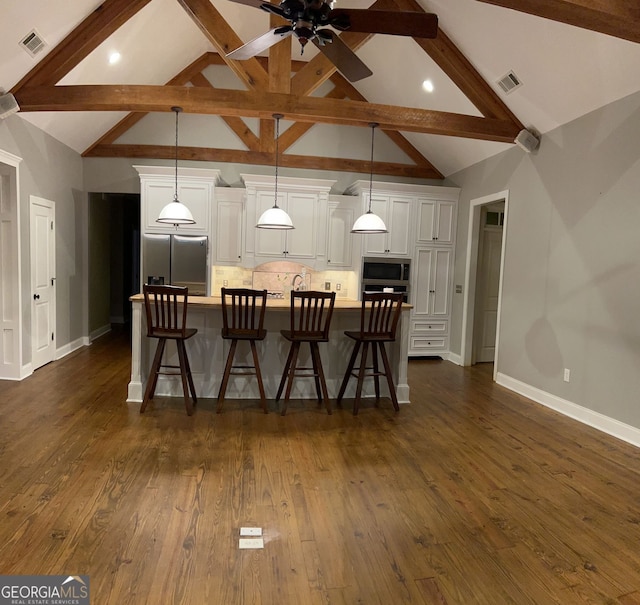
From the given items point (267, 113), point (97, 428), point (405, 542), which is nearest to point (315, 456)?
point (405, 542)

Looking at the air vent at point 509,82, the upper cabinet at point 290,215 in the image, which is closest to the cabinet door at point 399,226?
the upper cabinet at point 290,215

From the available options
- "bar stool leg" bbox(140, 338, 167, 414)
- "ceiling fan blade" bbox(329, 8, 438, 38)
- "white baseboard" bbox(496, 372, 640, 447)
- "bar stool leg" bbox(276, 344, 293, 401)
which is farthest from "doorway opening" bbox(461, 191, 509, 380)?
"bar stool leg" bbox(140, 338, 167, 414)

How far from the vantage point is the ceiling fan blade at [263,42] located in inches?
101

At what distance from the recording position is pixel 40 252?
16.4 feet

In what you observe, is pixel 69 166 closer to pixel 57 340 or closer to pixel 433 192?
pixel 57 340

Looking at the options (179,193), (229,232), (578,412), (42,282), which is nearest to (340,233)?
(229,232)

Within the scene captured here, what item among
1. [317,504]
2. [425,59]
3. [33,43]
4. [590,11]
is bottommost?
[317,504]

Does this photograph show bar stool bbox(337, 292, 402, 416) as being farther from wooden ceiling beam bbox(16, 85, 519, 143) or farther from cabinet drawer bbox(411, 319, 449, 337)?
cabinet drawer bbox(411, 319, 449, 337)

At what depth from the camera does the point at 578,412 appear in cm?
391

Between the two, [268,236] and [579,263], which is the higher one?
[268,236]

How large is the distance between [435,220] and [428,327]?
1.56 m

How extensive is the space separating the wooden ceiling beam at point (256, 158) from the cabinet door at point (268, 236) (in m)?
0.82

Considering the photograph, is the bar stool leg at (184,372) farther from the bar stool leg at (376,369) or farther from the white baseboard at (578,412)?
the white baseboard at (578,412)

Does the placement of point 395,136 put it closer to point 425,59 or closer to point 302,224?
point 425,59
